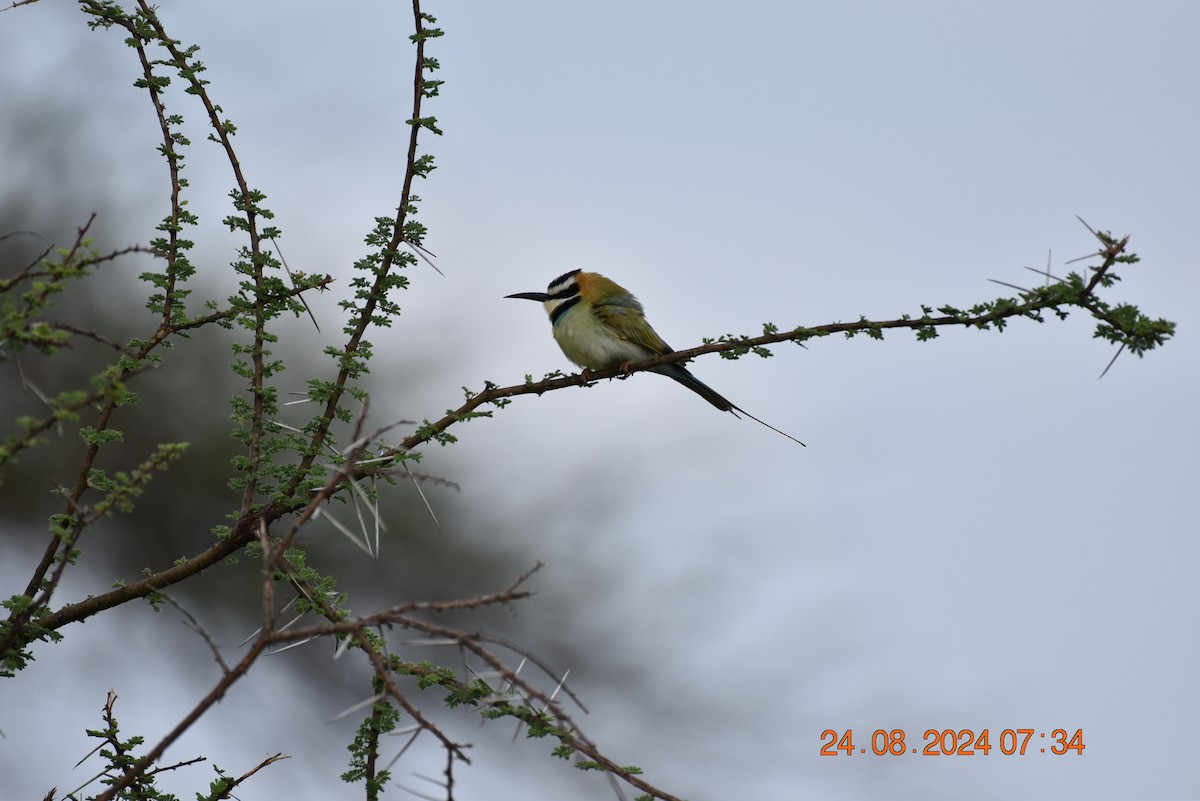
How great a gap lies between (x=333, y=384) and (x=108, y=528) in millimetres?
3014

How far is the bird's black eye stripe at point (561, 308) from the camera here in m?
4.43

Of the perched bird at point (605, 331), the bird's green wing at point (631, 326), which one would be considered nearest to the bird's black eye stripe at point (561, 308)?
the perched bird at point (605, 331)

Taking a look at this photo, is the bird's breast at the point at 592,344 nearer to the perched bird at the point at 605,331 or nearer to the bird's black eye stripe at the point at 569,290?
the perched bird at the point at 605,331

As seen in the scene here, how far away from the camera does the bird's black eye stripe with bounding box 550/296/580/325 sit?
443cm

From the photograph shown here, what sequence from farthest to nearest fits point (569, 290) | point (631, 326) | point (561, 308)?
point (569, 290), point (561, 308), point (631, 326)

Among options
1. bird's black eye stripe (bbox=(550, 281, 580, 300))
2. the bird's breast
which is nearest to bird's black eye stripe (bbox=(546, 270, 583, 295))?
bird's black eye stripe (bbox=(550, 281, 580, 300))

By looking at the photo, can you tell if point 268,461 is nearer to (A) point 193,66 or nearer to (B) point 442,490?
(A) point 193,66

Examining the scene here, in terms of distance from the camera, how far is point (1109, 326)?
6.81ft

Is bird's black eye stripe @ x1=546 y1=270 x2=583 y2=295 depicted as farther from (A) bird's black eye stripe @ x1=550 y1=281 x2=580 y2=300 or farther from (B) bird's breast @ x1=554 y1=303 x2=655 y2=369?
(B) bird's breast @ x1=554 y1=303 x2=655 y2=369

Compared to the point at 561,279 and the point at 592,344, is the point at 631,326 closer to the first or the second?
the point at 592,344

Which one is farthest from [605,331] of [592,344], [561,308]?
[561,308]

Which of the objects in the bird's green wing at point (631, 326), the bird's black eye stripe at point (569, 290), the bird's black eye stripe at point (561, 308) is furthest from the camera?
the bird's black eye stripe at point (569, 290)

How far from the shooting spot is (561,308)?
448cm

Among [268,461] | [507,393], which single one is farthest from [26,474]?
[507,393]
